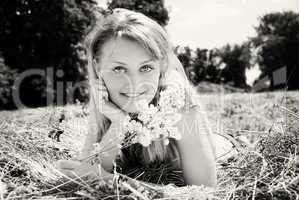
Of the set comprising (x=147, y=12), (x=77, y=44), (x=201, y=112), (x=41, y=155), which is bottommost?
(x=41, y=155)

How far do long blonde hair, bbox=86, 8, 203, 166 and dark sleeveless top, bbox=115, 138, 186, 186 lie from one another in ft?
0.10

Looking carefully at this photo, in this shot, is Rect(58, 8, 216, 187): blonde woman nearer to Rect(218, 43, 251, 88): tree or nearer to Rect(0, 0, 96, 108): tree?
Rect(0, 0, 96, 108): tree

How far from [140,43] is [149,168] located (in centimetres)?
74

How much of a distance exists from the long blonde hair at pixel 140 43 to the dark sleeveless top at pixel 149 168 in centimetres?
3

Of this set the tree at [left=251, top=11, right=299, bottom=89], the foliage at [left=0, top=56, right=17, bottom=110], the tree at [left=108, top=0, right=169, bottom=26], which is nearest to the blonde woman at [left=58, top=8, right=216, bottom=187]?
the foliage at [left=0, top=56, right=17, bottom=110]

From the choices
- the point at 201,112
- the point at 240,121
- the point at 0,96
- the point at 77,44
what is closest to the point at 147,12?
the point at 77,44

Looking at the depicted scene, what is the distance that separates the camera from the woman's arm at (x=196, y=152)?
6.56ft

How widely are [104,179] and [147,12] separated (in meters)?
22.1

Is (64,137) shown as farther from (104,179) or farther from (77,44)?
(77,44)

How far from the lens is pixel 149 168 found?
225 centimetres

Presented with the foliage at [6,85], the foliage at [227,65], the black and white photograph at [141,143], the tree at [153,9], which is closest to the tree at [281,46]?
the foliage at [227,65]

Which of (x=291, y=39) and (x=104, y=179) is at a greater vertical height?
(x=291, y=39)

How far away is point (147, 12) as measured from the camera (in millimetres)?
23094

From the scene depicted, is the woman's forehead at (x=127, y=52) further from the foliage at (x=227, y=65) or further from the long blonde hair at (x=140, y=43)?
the foliage at (x=227, y=65)
